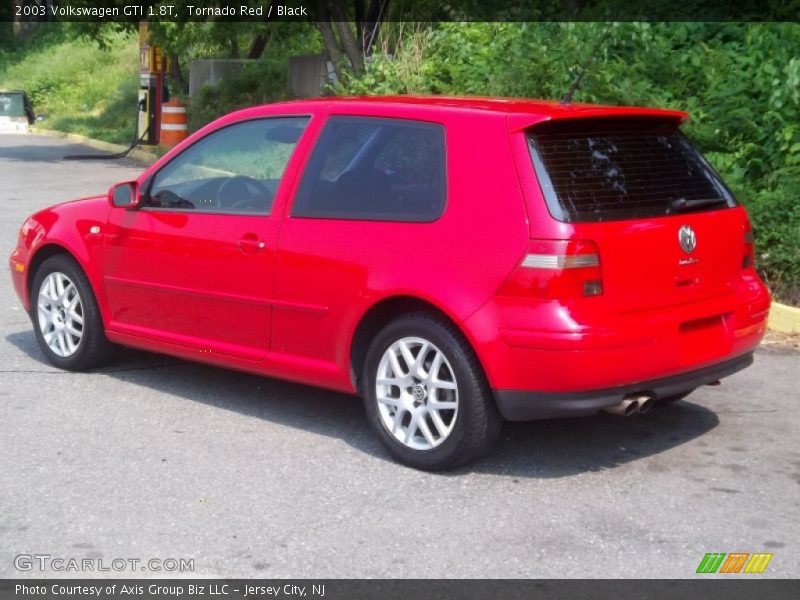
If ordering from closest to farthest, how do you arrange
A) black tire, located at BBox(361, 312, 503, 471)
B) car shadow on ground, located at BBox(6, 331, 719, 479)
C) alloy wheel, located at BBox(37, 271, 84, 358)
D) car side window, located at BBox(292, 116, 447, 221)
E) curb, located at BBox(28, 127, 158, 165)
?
black tire, located at BBox(361, 312, 503, 471) → car side window, located at BBox(292, 116, 447, 221) → car shadow on ground, located at BBox(6, 331, 719, 479) → alloy wheel, located at BBox(37, 271, 84, 358) → curb, located at BBox(28, 127, 158, 165)

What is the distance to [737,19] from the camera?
13805 mm

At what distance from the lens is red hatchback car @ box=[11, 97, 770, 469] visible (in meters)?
5.29

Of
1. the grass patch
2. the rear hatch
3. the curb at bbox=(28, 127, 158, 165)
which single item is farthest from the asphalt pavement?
the grass patch

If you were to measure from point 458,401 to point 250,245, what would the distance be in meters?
1.44

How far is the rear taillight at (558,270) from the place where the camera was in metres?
5.21

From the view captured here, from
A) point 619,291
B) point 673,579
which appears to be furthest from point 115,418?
point 673,579

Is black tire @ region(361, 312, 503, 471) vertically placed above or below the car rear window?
below

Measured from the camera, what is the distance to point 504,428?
6391 millimetres

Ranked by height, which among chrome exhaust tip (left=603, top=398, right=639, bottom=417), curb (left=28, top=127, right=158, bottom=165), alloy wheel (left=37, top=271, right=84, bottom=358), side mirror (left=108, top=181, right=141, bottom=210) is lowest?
curb (left=28, top=127, right=158, bottom=165)

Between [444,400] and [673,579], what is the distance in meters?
1.50

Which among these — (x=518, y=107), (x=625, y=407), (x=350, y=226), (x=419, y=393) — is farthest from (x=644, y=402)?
(x=350, y=226)

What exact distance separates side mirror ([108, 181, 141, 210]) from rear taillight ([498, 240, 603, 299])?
2579 mm

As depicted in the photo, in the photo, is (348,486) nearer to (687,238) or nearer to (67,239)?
(687,238)

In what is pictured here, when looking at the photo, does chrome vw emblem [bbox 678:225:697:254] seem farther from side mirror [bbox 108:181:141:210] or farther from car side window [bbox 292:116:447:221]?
side mirror [bbox 108:181:141:210]
